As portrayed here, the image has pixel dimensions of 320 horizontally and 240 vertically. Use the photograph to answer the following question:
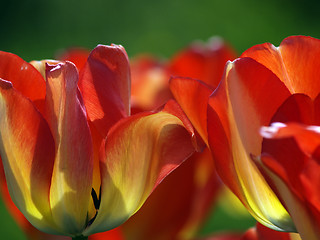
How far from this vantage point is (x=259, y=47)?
0.38 meters

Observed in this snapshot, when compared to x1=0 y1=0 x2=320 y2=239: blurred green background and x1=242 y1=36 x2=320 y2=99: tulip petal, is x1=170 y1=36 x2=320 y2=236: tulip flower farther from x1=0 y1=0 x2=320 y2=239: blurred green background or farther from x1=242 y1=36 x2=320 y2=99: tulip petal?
x1=0 y1=0 x2=320 y2=239: blurred green background

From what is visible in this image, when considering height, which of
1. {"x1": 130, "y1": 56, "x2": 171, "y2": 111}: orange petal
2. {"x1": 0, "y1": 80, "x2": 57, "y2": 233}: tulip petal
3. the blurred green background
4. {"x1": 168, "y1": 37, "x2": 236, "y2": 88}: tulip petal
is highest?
{"x1": 0, "y1": 80, "x2": 57, "y2": 233}: tulip petal

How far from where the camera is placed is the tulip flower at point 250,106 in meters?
0.35

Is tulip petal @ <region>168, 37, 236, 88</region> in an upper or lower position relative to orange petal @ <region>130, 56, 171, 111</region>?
upper

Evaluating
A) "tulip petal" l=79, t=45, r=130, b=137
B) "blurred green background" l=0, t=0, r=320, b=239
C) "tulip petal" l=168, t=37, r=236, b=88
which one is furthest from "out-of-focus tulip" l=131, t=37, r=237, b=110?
"blurred green background" l=0, t=0, r=320, b=239

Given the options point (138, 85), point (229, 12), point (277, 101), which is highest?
point (277, 101)

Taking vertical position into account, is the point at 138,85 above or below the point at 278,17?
above

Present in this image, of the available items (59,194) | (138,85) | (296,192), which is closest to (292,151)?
(296,192)

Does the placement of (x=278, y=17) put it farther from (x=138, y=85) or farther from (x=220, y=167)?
(x=220, y=167)

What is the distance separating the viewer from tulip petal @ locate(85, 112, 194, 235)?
0.37 meters

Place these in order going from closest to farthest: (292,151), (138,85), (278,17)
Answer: (292,151), (138,85), (278,17)

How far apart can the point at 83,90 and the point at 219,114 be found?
81 millimetres

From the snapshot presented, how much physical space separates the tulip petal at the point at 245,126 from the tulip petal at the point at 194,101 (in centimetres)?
2

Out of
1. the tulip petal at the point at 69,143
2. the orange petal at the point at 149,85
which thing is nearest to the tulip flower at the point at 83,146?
the tulip petal at the point at 69,143
